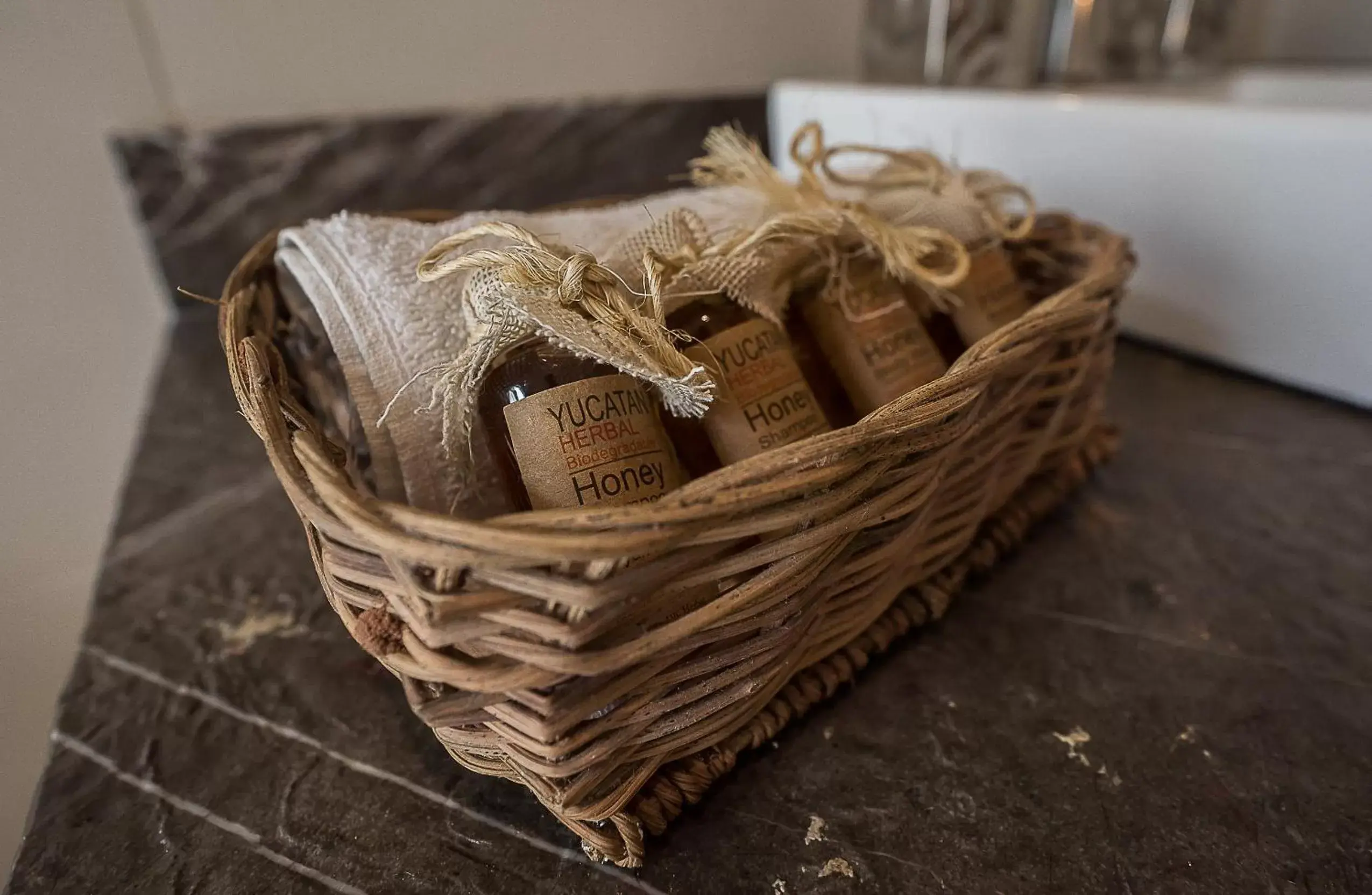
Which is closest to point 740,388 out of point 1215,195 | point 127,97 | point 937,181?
point 937,181

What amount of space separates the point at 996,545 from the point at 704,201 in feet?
0.91

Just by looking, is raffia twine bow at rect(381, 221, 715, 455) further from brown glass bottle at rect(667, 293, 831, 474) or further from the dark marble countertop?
the dark marble countertop

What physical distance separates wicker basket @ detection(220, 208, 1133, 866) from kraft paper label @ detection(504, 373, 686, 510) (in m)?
0.05

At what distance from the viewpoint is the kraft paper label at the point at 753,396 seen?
354 millimetres

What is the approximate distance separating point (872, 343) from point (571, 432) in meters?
0.18

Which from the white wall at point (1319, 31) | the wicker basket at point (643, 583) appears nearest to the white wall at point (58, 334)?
the wicker basket at point (643, 583)

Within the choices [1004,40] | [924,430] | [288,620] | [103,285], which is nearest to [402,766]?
[288,620]

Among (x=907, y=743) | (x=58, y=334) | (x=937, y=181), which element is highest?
(x=937, y=181)

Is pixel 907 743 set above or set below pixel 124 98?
below

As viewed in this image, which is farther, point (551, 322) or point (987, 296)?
point (987, 296)

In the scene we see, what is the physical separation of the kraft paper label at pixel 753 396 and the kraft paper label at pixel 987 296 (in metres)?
0.14

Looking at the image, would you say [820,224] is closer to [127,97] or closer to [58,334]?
[58,334]

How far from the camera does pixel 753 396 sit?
0.36m

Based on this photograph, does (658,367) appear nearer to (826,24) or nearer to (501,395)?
(501,395)
